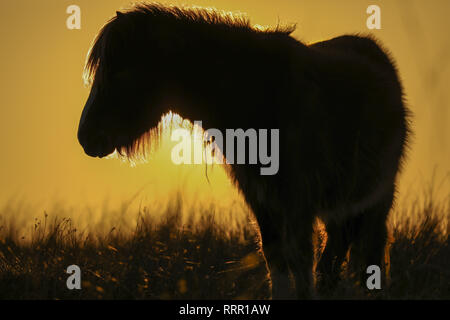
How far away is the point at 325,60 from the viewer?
14.5 feet

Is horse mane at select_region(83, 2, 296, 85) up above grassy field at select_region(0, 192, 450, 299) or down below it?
above

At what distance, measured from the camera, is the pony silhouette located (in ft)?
12.9

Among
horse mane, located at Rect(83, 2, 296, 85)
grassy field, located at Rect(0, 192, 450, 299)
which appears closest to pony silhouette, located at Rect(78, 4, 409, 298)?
horse mane, located at Rect(83, 2, 296, 85)

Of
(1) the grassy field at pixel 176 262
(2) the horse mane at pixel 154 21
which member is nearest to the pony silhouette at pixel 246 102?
(2) the horse mane at pixel 154 21

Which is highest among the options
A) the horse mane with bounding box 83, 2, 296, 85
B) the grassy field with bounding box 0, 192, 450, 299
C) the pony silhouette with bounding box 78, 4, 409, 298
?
the horse mane with bounding box 83, 2, 296, 85

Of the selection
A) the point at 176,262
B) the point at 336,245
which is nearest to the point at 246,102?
the point at 176,262

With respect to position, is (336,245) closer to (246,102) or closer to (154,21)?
(246,102)

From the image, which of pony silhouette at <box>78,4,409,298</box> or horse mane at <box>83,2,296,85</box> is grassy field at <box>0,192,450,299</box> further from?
horse mane at <box>83,2,296,85</box>

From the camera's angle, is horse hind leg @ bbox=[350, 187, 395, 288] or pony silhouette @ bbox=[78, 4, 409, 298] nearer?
pony silhouette @ bbox=[78, 4, 409, 298]

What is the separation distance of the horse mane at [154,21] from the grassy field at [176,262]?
1.18 metres

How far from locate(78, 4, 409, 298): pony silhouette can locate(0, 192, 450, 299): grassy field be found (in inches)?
15.4

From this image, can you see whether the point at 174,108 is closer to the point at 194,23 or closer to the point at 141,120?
the point at 141,120
